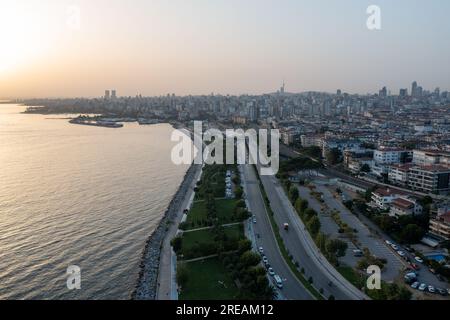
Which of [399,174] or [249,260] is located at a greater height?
[399,174]

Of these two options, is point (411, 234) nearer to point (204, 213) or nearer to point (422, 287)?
point (422, 287)

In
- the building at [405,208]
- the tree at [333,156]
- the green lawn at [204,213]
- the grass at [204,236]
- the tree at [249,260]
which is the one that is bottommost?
the grass at [204,236]

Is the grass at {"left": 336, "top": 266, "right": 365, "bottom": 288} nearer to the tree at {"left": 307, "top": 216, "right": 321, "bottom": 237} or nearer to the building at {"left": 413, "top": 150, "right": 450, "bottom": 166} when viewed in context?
the tree at {"left": 307, "top": 216, "right": 321, "bottom": 237}

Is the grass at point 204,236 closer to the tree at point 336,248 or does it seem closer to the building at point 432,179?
the tree at point 336,248

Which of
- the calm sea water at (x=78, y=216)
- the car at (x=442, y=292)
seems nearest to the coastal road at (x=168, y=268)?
the calm sea water at (x=78, y=216)

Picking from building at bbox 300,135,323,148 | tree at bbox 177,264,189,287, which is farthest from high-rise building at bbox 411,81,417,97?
tree at bbox 177,264,189,287

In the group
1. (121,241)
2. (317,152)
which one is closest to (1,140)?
(317,152)

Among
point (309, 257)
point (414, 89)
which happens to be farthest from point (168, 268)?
point (414, 89)
